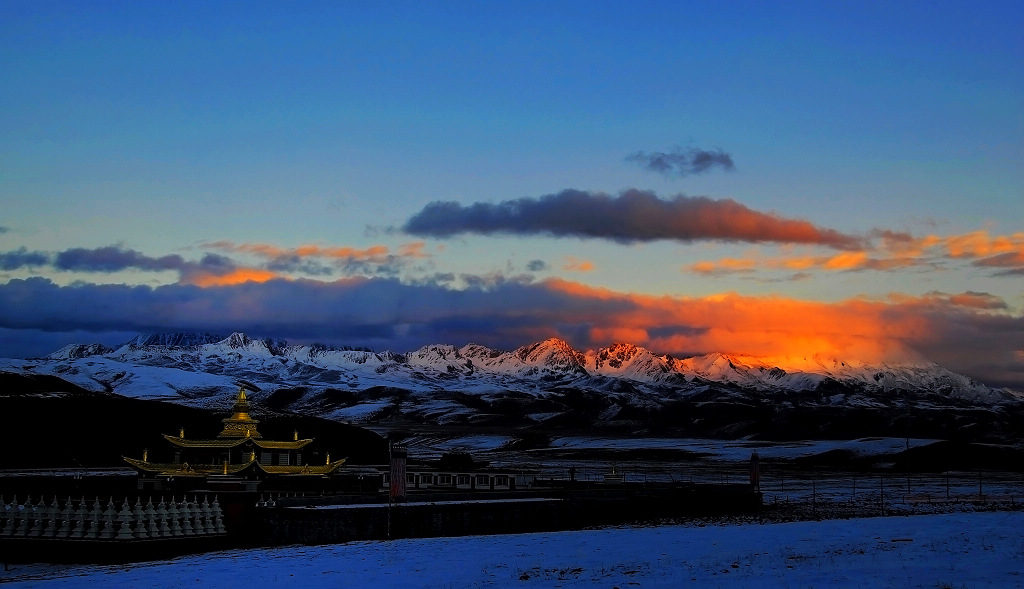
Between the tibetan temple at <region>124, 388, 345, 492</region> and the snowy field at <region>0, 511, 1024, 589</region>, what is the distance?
16415 millimetres

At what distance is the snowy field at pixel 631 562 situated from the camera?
94.5ft

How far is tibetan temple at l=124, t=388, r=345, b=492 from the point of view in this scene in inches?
2365

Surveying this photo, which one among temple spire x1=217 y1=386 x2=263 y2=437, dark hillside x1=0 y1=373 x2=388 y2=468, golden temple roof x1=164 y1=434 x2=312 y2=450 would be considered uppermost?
temple spire x1=217 y1=386 x2=263 y2=437

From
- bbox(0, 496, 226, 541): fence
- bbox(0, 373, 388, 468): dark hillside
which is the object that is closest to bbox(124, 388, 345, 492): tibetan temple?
bbox(0, 496, 226, 541): fence

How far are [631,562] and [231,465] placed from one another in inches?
1278

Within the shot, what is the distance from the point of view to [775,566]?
105ft

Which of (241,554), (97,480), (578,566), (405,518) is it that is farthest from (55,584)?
(97,480)

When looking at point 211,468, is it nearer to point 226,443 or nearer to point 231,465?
point 231,465

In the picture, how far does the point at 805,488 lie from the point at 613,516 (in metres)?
39.8

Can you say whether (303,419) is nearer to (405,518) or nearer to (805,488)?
(805,488)

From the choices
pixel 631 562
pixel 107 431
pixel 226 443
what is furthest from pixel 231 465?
pixel 107 431

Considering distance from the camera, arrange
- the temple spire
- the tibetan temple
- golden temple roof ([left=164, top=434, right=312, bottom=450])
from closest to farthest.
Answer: the tibetan temple → golden temple roof ([left=164, top=434, right=312, bottom=450]) → the temple spire

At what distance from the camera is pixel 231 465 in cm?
6075

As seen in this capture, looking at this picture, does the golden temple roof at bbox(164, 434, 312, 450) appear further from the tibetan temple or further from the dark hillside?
the dark hillside
